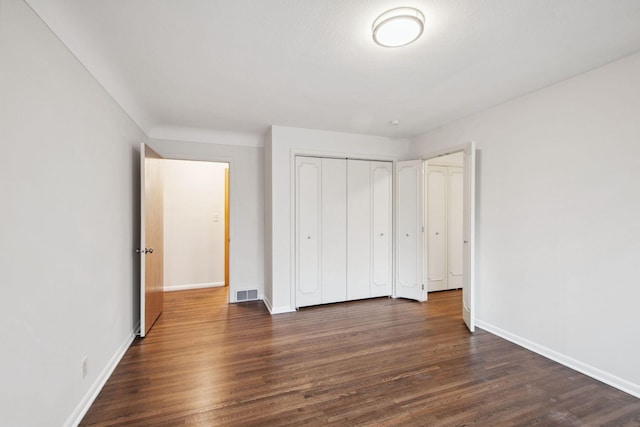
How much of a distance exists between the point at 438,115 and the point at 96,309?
3.78 metres

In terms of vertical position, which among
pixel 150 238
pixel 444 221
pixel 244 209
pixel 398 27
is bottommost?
pixel 150 238

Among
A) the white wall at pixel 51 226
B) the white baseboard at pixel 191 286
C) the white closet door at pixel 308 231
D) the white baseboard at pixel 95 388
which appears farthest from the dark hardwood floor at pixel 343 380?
the white baseboard at pixel 191 286

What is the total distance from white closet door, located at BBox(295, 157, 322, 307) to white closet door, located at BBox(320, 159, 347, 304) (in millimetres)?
78

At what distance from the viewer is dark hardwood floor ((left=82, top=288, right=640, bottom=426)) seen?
1775 millimetres

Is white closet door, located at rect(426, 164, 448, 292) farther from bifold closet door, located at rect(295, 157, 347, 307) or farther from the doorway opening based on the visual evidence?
bifold closet door, located at rect(295, 157, 347, 307)

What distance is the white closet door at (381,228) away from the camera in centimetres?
414

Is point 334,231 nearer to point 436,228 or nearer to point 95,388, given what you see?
point 436,228

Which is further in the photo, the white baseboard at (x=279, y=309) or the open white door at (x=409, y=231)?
the open white door at (x=409, y=231)

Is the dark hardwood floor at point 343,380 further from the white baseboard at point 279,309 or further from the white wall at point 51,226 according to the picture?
the white wall at point 51,226

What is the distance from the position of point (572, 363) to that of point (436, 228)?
243cm

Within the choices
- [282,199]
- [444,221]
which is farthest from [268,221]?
[444,221]

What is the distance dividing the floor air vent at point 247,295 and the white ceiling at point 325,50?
2.54 meters

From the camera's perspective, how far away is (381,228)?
13.7ft

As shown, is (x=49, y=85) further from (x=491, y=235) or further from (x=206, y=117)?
(x=491, y=235)
